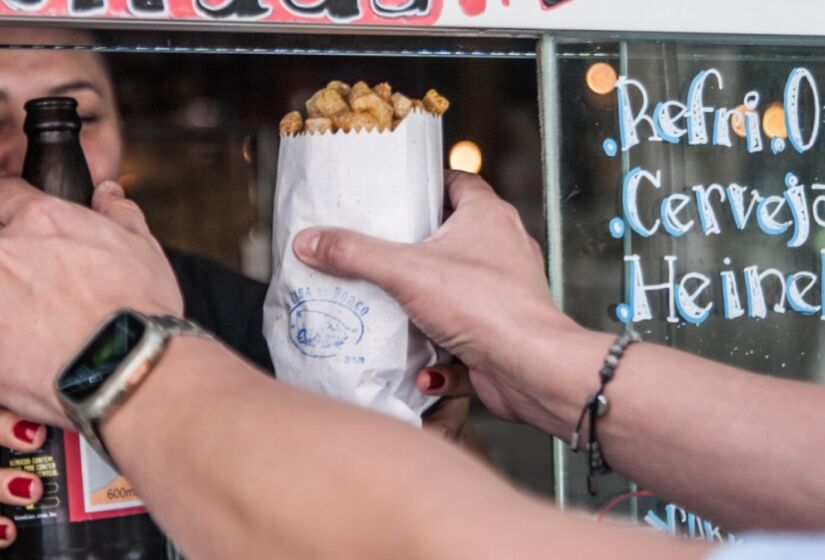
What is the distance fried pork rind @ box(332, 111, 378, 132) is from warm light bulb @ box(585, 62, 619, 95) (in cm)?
39

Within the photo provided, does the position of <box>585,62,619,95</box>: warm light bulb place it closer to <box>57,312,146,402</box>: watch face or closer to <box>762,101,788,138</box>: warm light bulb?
<box>762,101,788,138</box>: warm light bulb

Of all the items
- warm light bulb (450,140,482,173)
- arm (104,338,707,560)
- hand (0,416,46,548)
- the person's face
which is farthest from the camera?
warm light bulb (450,140,482,173)

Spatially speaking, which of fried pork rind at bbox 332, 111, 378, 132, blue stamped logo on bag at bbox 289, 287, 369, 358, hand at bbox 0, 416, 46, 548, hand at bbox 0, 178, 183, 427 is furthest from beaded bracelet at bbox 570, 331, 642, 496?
hand at bbox 0, 416, 46, 548

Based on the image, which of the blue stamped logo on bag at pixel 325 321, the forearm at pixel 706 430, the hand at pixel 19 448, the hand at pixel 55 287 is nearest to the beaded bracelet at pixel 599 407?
the forearm at pixel 706 430

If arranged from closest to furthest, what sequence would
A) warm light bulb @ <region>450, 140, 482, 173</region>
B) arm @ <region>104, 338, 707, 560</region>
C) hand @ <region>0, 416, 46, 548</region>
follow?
arm @ <region>104, 338, 707, 560</region>, hand @ <region>0, 416, 46, 548</region>, warm light bulb @ <region>450, 140, 482, 173</region>

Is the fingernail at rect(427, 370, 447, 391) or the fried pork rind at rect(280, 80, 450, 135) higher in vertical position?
the fried pork rind at rect(280, 80, 450, 135)

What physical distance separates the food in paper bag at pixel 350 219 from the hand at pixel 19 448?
0.27m

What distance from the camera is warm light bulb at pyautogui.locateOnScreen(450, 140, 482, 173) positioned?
1.34 meters

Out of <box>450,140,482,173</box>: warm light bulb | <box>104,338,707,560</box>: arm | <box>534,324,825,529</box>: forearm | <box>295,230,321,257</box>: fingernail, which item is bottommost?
<box>534,324,825,529</box>: forearm

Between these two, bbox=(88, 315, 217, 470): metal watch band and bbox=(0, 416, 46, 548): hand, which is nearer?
bbox=(88, 315, 217, 470): metal watch band

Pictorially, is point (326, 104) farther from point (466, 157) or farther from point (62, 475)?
point (62, 475)

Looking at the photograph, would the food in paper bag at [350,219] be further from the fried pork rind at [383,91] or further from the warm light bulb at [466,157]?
the warm light bulb at [466,157]

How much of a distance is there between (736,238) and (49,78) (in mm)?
947

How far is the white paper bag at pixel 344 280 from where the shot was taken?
1116 millimetres
